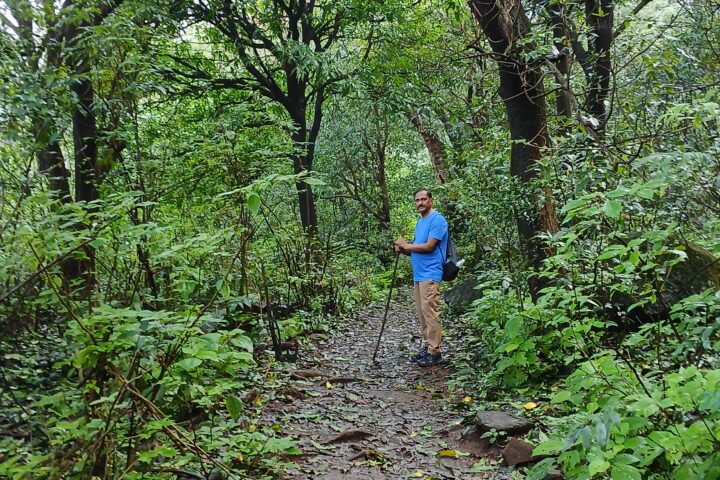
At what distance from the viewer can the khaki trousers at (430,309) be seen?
696 centimetres

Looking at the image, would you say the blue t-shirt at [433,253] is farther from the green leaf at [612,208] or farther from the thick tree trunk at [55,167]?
the green leaf at [612,208]

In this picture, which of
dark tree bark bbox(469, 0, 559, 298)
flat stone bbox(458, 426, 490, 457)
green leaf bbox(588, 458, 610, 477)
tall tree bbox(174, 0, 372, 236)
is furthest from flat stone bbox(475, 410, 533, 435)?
tall tree bbox(174, 0, 372, 236)

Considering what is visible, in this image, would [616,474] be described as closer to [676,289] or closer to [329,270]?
[676,289]

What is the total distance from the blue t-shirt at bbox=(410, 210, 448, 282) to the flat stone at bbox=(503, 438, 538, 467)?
3091mm

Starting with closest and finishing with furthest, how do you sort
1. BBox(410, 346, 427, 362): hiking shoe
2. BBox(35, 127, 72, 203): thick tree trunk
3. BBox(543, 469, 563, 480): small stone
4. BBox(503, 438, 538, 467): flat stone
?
BBox(543, 469, 563, 480): small stone, BBox(503, 438, 538, 467): flat stone, BBox(35, 127, 72, 203): thick tree trunk, BBox(410, 346, 427, 362): hiking shoe

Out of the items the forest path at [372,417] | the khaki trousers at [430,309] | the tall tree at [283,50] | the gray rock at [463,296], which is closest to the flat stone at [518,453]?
the forest path at [372,417]

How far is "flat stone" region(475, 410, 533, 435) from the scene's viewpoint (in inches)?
172

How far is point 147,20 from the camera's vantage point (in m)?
6.05

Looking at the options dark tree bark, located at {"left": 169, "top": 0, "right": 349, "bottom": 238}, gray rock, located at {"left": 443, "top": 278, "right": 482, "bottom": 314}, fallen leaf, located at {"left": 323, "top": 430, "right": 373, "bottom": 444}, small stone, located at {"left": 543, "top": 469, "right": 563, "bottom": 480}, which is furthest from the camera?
gray rock, located at {"left": 443, "top": 278, "right": 482, "bottom": 314}

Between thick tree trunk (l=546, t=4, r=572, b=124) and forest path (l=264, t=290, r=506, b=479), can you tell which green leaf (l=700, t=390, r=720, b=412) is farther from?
thick tree trunk (l=546, t=4, r=572, b=124)

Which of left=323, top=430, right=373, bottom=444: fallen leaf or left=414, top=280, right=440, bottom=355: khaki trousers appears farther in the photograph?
left=414, top=280, right=440, bottom=355: khaki trousers

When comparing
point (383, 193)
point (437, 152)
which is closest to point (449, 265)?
point (437, 152)

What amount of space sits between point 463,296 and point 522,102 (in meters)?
Answer: 5.50

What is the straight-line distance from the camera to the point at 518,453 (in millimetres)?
3996
